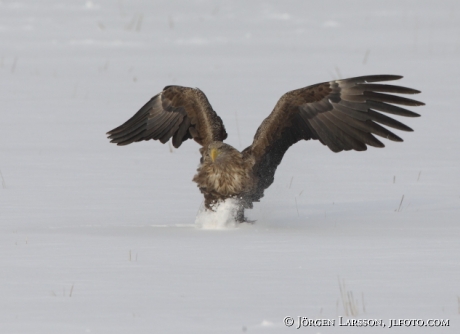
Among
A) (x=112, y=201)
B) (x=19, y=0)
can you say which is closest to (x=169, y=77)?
(x=112, y=201)

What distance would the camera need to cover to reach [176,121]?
8320 mm

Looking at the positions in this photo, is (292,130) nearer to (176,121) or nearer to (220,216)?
(220,216)

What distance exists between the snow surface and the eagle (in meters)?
0.32

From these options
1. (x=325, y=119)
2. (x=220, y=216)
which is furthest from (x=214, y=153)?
(x=325, y=119)

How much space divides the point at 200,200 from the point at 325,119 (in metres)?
1.33

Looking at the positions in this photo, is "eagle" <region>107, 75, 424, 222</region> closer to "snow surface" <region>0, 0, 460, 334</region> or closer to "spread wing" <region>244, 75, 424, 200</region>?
"spread wing" <region>244, 75, 424, 200</region>

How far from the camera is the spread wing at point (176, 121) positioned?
311 inches

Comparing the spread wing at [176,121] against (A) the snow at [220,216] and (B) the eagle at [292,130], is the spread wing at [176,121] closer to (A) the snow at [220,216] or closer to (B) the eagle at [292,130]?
(B) the eagle at [292,130]

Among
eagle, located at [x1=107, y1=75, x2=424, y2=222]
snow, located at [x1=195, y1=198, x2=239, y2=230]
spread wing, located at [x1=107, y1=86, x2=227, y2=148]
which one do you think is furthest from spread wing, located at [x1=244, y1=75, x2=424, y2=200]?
spread wing, located at [x1=107, y1=86, x2=227, y2=148]

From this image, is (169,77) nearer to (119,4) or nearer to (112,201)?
(112,201)

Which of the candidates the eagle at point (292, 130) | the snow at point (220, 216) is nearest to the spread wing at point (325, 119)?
the eagle at point (292, 130)

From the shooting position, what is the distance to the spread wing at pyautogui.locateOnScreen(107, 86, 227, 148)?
311 inches

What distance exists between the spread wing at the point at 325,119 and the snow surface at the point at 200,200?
53 centimetres

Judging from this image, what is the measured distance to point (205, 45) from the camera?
2003 centimetres
